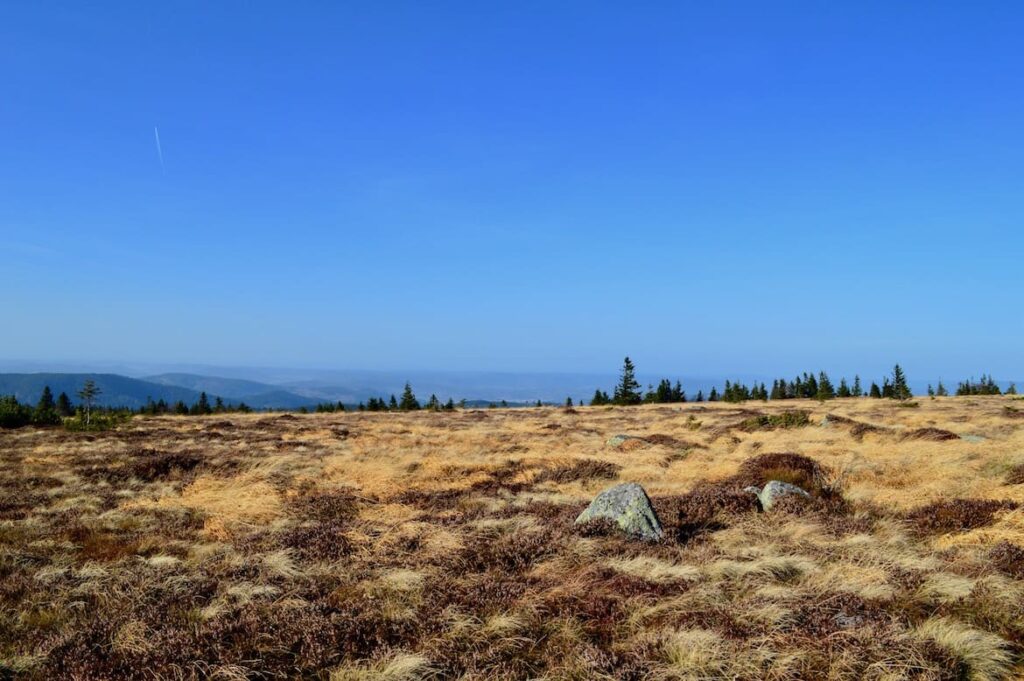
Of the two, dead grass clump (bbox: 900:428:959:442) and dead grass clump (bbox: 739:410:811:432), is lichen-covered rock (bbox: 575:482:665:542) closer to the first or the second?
dead grass clump (bbox: 900:428:959:442)

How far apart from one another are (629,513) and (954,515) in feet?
Result: 18.6

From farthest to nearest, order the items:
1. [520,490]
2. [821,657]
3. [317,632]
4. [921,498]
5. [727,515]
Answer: [520,490] < [921,498] < [727,515] < [317,632] < [821,657]

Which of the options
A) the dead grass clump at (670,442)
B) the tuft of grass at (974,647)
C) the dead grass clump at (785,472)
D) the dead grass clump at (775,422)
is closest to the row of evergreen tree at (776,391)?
the dead grass clump at (775,422)

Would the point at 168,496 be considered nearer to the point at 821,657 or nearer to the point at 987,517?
the point at 821,657

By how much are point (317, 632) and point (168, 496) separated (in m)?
11.8

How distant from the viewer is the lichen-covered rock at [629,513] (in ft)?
31.1

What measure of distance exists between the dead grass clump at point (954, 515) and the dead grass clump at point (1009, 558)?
118 cm

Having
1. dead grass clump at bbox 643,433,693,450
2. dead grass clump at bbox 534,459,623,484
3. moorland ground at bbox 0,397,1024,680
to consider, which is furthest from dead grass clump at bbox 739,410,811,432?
dead grass clump at bbox 534,459,623,484

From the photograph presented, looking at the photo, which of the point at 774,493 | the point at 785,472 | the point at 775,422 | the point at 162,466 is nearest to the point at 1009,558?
the point at 774,493

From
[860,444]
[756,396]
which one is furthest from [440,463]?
[756,396]

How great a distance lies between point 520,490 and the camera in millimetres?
14523

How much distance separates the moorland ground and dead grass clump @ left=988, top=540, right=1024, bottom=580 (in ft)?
0.10

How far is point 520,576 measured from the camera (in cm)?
786

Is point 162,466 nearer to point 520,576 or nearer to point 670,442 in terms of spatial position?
point 520,576
